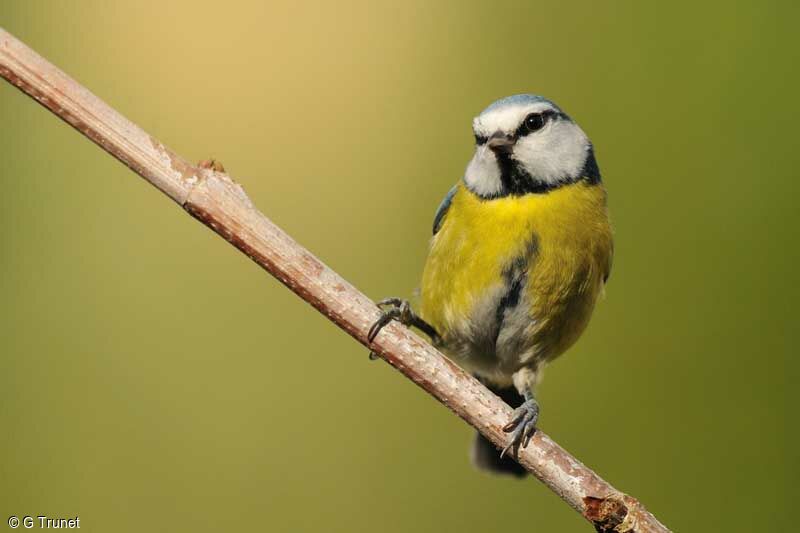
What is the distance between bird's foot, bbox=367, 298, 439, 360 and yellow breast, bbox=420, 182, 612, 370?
6cm

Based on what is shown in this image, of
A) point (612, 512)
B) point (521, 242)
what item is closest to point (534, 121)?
point (521, 242)

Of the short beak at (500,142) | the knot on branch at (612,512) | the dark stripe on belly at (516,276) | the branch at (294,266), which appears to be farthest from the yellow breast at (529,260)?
the knot on branch at (612,512)

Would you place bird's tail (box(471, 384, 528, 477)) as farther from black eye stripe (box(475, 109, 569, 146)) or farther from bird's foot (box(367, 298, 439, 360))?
black eye stripe (box(475, 109, 569, 146))

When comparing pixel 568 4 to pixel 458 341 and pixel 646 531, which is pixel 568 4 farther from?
pixel 646 531

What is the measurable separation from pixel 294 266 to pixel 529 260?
73cm

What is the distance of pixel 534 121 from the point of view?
7.43 feet

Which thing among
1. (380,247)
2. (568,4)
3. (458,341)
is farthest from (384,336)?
(568,4)

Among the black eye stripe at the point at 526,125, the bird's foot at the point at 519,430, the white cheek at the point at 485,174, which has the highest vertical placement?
the black eye stripe at the point at 526,125

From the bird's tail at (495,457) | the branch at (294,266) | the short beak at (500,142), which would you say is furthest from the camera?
the bird's tail at (495,457)

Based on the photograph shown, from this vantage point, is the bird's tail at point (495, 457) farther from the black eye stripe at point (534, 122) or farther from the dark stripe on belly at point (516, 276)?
the black eye stripe at point (534, 122)

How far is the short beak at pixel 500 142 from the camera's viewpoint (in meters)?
2.18

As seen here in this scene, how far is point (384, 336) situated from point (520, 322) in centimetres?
67

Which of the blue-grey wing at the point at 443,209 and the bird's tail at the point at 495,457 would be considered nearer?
the blue-grey wing at the point at 443,209

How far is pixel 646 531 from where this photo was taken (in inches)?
64.4
